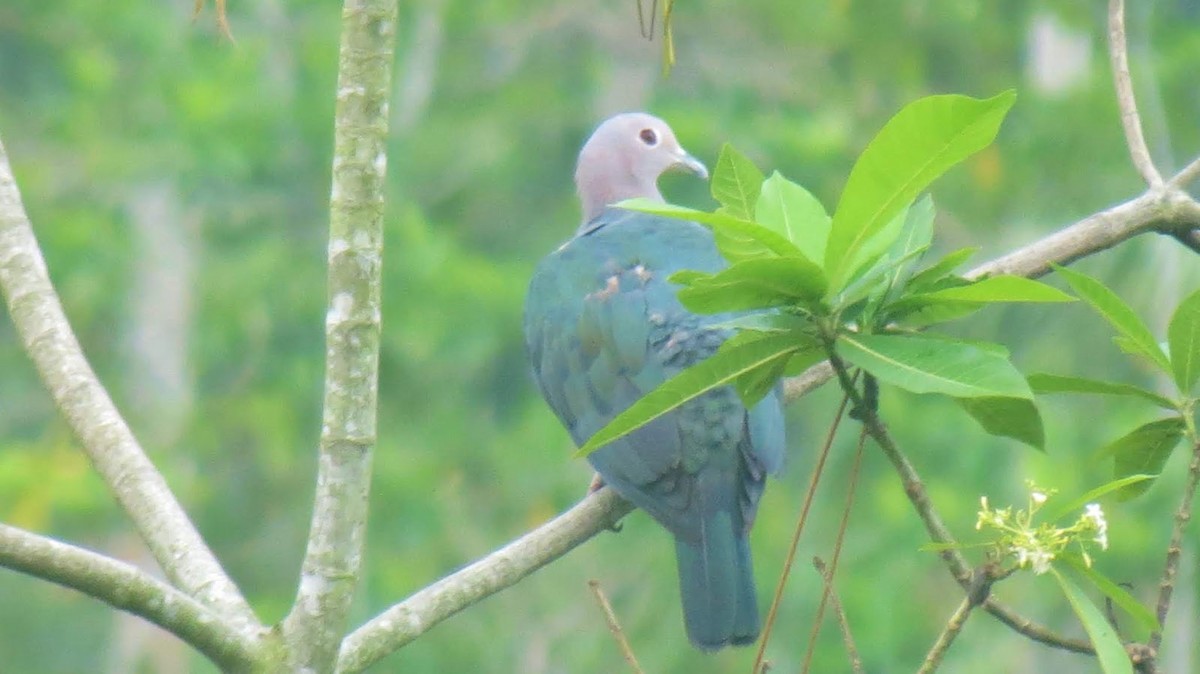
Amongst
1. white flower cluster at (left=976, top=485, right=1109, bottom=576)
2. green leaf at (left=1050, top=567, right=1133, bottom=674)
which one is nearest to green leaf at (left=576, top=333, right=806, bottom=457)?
white flower cluster at (left=976, top=485, right=1109, bottom=576)

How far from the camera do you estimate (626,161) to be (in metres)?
5.61

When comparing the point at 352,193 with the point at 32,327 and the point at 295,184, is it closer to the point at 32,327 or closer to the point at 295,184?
the point at 32,327

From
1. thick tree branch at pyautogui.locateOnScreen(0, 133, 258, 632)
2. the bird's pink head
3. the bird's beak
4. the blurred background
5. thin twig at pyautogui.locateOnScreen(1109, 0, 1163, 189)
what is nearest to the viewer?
thick tree branch at pyautogui.locateOnScreen(0, 133, 258, 632)

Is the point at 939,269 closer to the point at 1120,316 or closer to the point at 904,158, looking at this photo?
the point at 904,158

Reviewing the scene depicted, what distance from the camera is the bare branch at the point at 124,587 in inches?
78.4

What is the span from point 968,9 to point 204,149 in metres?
4.90

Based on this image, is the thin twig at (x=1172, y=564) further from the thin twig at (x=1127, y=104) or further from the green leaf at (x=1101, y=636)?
the thin twig at (x=1127, y=104)

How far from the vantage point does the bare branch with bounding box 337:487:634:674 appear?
243cm

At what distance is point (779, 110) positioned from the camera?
515 inches

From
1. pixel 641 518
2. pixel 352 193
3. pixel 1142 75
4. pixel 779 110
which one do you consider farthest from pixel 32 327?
pixel 779 110

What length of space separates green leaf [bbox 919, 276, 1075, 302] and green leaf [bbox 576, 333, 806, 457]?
170mm

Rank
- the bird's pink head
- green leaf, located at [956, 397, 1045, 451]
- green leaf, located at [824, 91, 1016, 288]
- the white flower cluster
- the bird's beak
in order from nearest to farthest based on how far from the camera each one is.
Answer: green leaf, located at [824, 91, 1016, 288] → the white flower cluster → green leaf, located at [956, 397, 1045, 451] → the bird's pink head → the bird's beak

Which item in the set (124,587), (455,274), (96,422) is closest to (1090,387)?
(124,587)

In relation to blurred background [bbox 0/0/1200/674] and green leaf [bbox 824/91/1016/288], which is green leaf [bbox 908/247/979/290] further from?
blurred background [bbox 0/0/1200/674]
